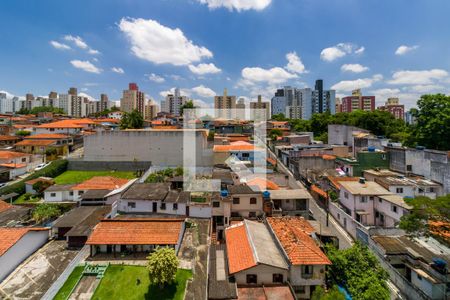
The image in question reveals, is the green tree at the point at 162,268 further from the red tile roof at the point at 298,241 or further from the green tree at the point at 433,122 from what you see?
the green tree at the point at 433,122

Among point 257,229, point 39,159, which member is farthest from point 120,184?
point 39,159

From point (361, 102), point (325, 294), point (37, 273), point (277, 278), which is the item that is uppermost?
point (361, 102)

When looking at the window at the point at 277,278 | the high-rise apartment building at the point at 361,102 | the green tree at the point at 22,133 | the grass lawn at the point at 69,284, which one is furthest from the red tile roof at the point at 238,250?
the high-rise apartment building at the point at 361,102

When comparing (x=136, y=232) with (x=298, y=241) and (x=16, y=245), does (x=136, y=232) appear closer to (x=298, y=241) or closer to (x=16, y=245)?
(x=16, y=245)

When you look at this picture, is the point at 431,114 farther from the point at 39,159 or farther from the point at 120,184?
the point at 39,159

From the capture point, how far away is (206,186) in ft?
86.1

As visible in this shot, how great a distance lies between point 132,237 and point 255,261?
8.67 m

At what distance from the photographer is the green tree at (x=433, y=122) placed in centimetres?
3123

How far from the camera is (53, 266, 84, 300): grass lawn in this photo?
1340cm

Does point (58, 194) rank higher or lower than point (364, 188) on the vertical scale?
lower

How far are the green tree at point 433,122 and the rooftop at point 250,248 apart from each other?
2778cm

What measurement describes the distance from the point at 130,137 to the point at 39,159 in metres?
14.6

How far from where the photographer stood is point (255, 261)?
14156mm

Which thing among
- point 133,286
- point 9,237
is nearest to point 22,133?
A: point 9,237
